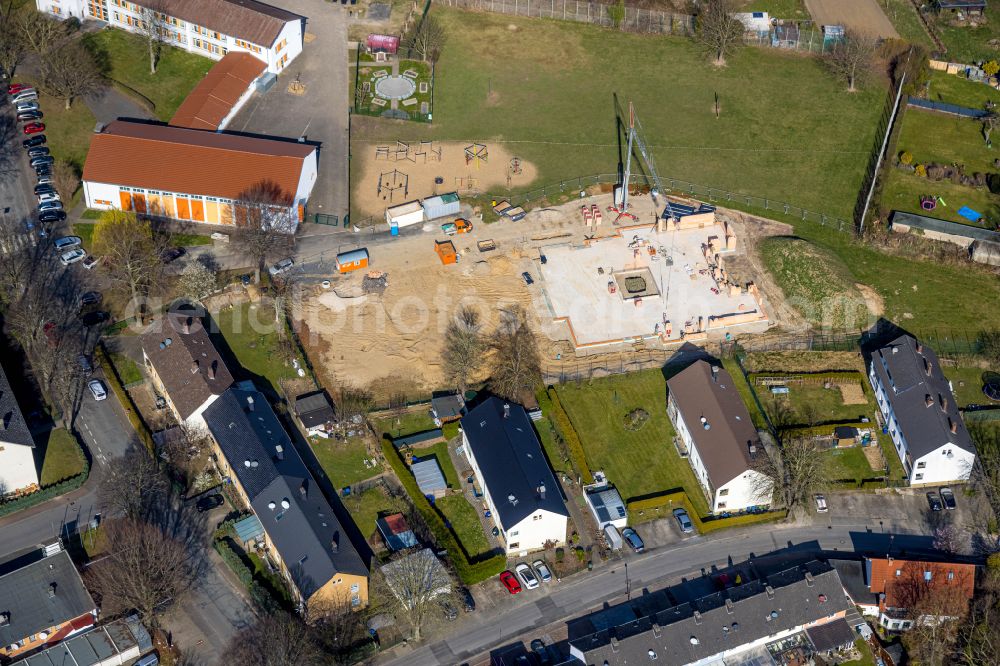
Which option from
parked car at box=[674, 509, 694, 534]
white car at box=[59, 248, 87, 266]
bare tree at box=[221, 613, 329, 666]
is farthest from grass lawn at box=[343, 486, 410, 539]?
white car at box=[59, 248, 87, 266]

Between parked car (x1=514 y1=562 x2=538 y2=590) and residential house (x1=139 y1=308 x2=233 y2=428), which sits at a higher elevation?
residential house (x1=139 y1=308 x2=233 y2=428)

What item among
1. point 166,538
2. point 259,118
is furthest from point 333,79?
point 166,538

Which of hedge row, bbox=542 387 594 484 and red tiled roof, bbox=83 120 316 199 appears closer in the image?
hedge row, bbox=542 387 594 484

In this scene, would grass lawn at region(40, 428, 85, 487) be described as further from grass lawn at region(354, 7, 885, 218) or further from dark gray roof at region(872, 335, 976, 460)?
dark gray roof at region(872, 335, 976, 460)

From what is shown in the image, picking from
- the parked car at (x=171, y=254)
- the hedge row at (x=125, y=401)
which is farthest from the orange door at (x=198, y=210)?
the hedge row at (x=125, y=401)

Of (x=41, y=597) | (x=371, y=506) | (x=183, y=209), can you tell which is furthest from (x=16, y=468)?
(x=183, y=209)

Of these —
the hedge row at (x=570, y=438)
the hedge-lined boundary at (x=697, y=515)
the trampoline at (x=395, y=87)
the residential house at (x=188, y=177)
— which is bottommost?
the hedge-lined boundary at (x=697, y=515)

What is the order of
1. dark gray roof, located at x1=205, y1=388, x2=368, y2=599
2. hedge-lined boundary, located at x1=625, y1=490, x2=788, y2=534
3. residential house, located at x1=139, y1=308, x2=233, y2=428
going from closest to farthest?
dark gray roof, located at x1=205, y1=388, x2=368, y2=599
hedge-lined boundary, located at x1=625, y1=490, x2=788, y2=534
residential house, located at x1=139, y1=308, x2=233, y2=428

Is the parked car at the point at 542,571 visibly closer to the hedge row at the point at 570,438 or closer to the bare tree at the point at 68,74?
the hedge row at the point at 570,438
